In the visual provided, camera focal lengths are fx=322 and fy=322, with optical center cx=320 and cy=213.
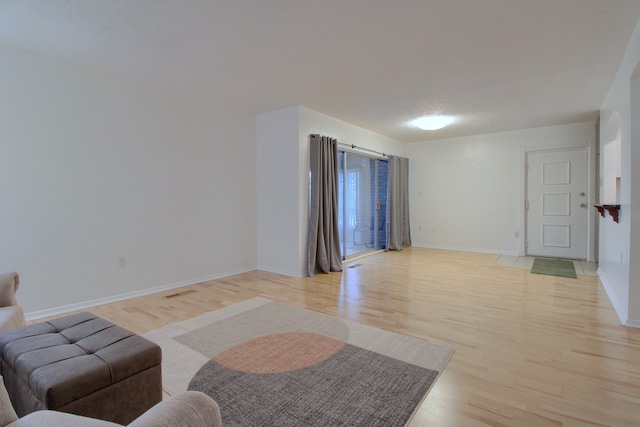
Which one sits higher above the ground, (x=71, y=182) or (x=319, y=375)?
(x=71, y=182)

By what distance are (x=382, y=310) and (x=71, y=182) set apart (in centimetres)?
343

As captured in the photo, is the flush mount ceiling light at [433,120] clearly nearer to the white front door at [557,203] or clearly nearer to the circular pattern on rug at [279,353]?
the white front door at [557,203]

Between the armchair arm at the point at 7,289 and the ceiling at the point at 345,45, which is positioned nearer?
the armchair arm at the point at 7,289

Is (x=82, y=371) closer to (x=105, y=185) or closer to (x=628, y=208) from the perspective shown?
(x=105, y=185)

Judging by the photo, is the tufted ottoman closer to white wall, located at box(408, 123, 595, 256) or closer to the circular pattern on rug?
the circular pattern on rug

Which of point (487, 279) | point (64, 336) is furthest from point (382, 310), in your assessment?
point (64, 336)

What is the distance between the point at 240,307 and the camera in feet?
11.0

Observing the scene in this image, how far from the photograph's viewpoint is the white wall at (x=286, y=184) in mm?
4738

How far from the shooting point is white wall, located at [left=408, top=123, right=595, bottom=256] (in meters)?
6.20

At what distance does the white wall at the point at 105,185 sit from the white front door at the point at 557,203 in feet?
18.3

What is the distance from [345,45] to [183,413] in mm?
2872

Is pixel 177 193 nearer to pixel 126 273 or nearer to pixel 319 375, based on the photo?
pixel 126 273

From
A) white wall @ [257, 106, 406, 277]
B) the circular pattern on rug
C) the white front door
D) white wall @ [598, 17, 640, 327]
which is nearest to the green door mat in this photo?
the white front door

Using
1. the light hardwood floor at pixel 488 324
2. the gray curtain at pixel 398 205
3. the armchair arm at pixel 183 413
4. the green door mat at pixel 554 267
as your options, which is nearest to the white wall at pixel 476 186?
the gray curtain at pixel 398 205
